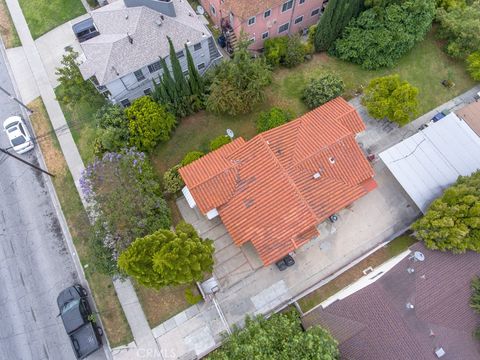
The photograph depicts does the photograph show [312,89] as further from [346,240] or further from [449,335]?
[449,335]

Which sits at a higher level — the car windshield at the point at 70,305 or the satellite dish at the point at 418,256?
the car windshield at the point at 70,305

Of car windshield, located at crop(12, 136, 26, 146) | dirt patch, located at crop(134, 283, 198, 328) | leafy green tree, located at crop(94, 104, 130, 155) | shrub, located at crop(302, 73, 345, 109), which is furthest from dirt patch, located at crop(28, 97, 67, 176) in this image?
shrub, located at crop(302, 73, 345, 109)

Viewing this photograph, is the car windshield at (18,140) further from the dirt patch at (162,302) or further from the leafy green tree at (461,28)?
the leafy green tree at (461,28)

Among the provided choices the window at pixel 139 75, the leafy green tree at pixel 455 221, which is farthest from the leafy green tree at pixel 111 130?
the leafy green tree at pixel 455 221

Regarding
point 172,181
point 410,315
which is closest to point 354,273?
point 410,315

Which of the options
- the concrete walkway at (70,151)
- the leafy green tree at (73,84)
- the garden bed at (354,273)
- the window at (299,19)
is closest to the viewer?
the concrete walkway at (70,151)

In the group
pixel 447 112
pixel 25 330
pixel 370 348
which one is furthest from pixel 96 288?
pixel 447 112

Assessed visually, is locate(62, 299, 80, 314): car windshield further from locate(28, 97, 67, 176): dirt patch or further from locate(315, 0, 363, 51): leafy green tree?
locate(315, 0, 363, 51): leafy green tree
